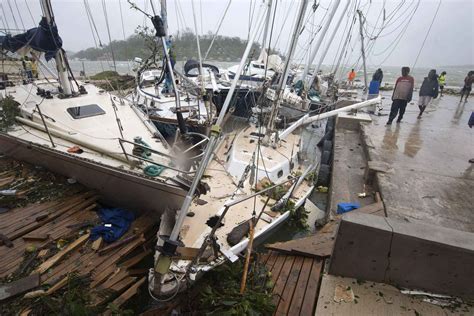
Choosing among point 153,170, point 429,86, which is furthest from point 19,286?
point 429,86

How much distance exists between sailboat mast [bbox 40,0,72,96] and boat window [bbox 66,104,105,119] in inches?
37.4

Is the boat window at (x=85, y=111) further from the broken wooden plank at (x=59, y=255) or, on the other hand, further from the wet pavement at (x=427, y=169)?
the wet pavement at (x=427, y=169)

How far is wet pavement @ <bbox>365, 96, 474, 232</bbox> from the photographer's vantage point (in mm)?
4742

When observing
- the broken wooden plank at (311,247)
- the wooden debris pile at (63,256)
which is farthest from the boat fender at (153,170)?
the broken wooden plank at (311,247)

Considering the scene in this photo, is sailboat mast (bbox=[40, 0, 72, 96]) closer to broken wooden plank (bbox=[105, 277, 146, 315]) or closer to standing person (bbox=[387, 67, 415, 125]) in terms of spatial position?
broken wooden plank (bbox=[105, 277, 146, 315])

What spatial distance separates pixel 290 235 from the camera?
630 cm

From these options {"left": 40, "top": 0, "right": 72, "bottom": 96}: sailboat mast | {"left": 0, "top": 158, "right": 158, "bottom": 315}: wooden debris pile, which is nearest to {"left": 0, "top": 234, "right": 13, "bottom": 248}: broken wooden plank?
{"left": 0, "top": 158, "right": 158, "bottom": 315}: wooden debris pile

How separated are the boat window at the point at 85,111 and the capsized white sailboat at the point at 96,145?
0.07 feet

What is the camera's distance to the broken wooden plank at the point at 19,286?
12.3 ft

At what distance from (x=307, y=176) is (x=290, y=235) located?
2171 millimetres

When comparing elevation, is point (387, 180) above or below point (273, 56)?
below

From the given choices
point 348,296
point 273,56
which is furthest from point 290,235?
point 273,56

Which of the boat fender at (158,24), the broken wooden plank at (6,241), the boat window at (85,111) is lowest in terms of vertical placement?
the broken wooden plank at (6,241)

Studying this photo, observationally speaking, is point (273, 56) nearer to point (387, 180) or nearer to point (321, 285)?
point (387, 180)
